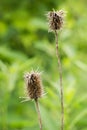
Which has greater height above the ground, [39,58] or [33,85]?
[39,58]

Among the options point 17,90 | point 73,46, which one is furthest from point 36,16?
point 17,90

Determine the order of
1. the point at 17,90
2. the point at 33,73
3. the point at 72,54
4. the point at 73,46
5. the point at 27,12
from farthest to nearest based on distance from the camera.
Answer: the point at 27,12, the point at 73,46, the point at 72,54, the point at 17,90, the point at 33,73

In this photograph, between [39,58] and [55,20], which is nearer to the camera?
[55,20]

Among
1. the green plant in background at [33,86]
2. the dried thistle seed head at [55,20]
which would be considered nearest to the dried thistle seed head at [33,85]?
the green plant in background at [33,86]

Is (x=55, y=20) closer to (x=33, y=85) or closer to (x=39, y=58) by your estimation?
(x=33, y=85)

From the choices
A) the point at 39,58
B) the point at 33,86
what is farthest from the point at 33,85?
the point at 39,58

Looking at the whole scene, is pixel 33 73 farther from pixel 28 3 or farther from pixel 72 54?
pixel 28 3
